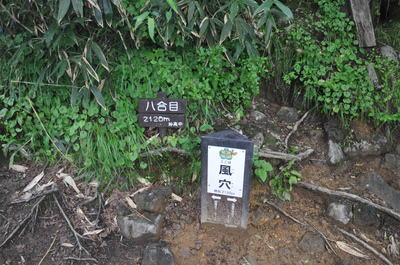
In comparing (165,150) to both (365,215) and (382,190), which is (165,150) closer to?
(365,215)

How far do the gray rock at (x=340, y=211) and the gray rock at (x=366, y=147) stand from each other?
2.60ft

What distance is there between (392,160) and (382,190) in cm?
54

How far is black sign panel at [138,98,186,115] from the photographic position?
11.1 ft

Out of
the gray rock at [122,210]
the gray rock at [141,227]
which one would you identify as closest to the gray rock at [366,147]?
the gray rock at [141,227]

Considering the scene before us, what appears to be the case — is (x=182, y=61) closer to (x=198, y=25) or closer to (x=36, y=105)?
(x=198, y=25)

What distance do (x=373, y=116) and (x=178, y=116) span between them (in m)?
2.54

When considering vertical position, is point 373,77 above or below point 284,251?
above

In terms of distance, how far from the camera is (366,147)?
3.77 m

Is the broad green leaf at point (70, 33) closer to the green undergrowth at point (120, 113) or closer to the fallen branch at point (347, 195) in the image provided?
the green undergrowth at point (120, 113)

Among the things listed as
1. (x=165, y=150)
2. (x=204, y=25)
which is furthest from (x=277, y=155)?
(x=204, y=25)

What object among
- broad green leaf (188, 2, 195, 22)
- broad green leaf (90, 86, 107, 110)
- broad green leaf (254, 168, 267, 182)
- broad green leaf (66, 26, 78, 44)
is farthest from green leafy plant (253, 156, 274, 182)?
broad green leaf (66, 26, 78, 44)

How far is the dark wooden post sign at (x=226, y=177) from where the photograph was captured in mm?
2791

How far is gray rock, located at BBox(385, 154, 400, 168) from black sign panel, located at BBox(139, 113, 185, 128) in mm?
2652

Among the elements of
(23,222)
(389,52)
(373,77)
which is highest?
(389,52)
